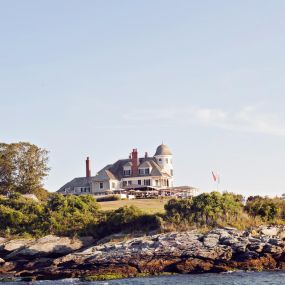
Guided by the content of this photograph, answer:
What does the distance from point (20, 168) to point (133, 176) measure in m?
21.5

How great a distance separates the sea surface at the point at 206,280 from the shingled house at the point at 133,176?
181 feet

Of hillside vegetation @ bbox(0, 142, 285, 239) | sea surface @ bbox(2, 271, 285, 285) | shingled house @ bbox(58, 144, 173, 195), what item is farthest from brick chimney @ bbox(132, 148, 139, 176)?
sea surface @ bbox(2, 271, 285, 285)

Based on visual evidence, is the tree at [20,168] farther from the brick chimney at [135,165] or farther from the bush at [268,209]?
the bush at [268,209]

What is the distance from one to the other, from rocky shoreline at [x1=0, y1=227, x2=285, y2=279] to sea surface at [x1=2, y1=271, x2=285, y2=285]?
1.85m

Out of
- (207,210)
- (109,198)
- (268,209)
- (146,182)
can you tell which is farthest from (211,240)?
(146,182)

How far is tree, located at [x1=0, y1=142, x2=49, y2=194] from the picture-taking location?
82.2 m

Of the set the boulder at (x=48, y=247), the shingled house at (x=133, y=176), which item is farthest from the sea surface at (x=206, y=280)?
the shingled house at (x=133, y=176)

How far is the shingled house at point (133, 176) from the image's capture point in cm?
9669

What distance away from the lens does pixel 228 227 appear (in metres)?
47.0

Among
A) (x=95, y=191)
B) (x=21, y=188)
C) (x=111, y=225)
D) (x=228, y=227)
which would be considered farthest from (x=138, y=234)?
(x=95, y=191)

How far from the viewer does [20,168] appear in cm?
8312

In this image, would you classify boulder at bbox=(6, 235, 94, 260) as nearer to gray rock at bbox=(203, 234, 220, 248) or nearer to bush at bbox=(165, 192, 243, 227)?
bush at bbox=(165, 192, 243, 227)

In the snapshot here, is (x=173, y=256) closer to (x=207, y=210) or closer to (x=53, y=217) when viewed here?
(x=207, y=210)

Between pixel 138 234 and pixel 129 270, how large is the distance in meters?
8.96
